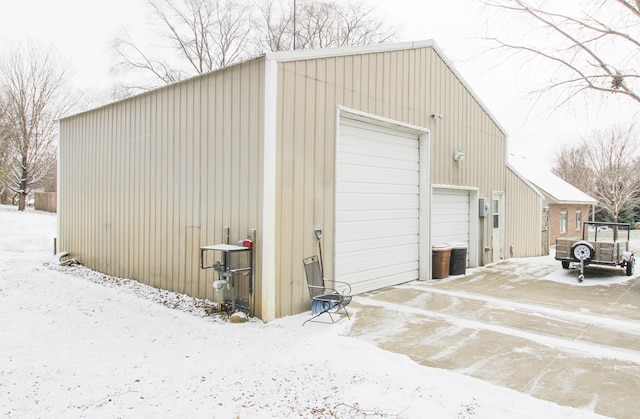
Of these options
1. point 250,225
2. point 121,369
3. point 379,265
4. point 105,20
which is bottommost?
point 121,369

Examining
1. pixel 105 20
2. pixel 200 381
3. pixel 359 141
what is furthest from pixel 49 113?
pixel 200 381

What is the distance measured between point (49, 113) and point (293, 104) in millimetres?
23900

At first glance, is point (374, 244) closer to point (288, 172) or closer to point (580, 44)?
point (288, 172)

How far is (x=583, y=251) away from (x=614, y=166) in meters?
21.9

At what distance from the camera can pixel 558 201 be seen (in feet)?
59.9

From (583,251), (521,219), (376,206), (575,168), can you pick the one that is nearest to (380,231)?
(376,206)

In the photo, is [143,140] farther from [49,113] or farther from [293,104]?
[49,113]

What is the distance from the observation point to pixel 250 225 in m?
5.50

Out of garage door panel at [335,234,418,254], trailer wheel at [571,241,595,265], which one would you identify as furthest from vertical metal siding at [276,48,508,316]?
trailer wheel at [571,241,595,265]

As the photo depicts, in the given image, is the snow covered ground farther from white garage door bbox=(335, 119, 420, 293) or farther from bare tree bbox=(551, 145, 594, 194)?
bare tree bbox=(551, 145, 594, 194)

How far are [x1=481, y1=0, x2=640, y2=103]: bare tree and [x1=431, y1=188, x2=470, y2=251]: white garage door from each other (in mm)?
4424

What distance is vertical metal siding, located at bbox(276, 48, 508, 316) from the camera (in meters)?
5.43

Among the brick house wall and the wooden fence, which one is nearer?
the brick house wall

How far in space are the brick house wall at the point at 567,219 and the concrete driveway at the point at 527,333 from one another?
12.2 meters
